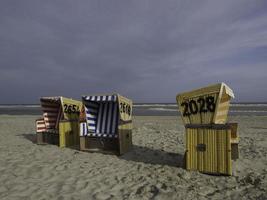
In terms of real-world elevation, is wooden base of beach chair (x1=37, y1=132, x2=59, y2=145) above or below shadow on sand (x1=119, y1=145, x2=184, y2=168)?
above

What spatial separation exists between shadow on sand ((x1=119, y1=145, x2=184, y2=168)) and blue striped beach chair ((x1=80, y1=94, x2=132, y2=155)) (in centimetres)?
30

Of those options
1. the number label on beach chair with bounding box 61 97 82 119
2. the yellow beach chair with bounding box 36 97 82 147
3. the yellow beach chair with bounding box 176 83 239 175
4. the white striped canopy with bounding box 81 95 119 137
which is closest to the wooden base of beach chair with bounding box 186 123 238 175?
the yellow beach chair with bounding box 176 83 239 175

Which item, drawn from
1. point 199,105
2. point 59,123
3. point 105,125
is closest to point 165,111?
point 105,125

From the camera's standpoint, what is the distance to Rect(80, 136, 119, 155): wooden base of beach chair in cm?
941

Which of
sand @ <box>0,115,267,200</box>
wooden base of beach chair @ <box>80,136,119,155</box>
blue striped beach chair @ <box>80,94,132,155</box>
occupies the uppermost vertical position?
blue striped beach chair @ <box>80,94,132,155</box>

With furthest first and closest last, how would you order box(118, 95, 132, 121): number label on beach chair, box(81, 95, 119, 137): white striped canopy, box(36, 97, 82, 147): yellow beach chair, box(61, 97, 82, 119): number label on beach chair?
box(61, 97, 82, 119): number label on beach chair
box(36, 97, 82, 147): yellow beach chair
box(81, 95, 119, 137): white striped canopy
box(118, 95, 132, 121): number label on beach chair

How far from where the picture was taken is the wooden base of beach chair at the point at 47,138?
1098 centimetres

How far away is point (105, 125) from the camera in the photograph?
33.7ft

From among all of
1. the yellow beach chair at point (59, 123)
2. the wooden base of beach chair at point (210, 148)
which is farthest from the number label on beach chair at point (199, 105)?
the yellow beach chair at point (59, 123)

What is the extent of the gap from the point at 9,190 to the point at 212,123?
412 centimetres

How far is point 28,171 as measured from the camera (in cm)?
710

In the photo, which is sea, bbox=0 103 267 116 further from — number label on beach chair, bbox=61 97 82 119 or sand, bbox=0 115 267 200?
sand, bbox=0 115 267 200

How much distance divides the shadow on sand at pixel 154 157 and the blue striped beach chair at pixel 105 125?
0.30m

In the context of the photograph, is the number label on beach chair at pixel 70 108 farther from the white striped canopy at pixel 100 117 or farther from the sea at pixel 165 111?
the sea at pixel 165 111
